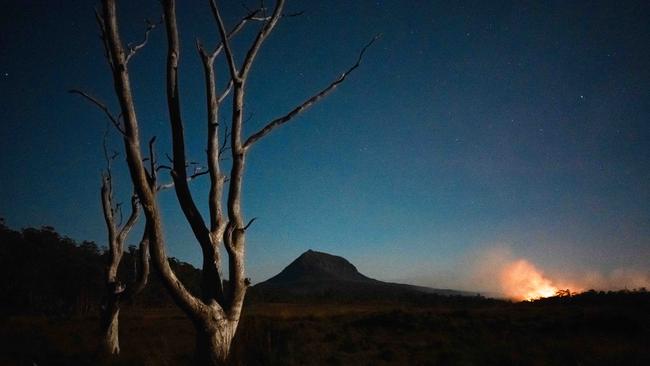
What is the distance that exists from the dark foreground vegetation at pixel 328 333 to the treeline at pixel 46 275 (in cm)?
13

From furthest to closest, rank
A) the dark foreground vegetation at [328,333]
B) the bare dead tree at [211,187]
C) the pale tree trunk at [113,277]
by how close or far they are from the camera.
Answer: the pale tree trunk at [113,277]
the dark foreground vegetation at [328,333]
the bare dead tree at [211,187]

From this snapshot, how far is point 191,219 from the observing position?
437 centimetres

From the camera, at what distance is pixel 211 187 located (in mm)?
4617

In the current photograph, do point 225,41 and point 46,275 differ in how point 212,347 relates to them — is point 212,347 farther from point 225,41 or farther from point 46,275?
point 46,275

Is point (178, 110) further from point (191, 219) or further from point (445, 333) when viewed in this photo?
point (445, 333)

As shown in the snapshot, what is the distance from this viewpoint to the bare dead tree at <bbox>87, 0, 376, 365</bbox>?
150 inches

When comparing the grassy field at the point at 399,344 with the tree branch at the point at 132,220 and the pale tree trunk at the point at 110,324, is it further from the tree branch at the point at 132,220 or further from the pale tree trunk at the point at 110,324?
the tree branch at the point at 132,220

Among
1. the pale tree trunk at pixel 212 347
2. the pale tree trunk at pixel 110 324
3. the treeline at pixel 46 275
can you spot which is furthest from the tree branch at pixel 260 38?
the treeline at pixel 46 275

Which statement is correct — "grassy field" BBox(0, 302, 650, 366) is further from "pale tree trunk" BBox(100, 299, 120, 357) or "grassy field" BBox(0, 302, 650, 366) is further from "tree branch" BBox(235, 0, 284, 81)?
"tree branch" BBox(235, 0, 284, 81)

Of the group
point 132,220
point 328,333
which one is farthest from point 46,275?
point 132,220

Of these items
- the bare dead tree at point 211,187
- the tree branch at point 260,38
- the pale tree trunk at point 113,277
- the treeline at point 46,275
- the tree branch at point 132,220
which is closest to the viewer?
the bare dead tree at point 211,187

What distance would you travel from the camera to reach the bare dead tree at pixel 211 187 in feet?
12.5

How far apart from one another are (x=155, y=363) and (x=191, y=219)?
1969mm

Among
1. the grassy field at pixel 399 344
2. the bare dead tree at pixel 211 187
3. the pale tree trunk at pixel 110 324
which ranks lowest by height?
the grassy field at pixel 399 344
